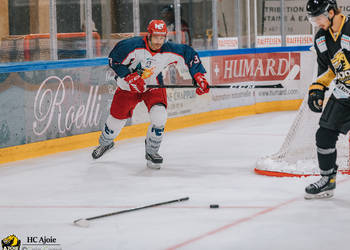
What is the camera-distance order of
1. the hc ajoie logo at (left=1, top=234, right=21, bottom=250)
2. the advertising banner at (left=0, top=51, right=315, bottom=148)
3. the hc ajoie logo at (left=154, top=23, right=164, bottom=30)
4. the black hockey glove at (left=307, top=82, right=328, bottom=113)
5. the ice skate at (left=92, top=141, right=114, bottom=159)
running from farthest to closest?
1. the advertising banner at (left=0, top=51, right=315, bottom=148)
2. the ice skate at (left=92, top=141, right=114, bottom=159)
3. the hc ajoie logo at (left=154, top=23, right=164, bottom=30)
4. the black hockey glove at (left=307, top=82, right=328, bottom=113)
5. the hc ajoie logo at (left=1, top=234, right=21, bottom=250)

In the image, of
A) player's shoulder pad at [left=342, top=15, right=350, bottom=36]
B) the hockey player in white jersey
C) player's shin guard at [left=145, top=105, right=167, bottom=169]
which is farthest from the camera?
player's shin guard at [left=145, top=105, right=167, bottom=169]

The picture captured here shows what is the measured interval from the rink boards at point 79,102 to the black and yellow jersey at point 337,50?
3.91 ft

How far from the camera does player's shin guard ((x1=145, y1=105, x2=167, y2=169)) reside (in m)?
5.64

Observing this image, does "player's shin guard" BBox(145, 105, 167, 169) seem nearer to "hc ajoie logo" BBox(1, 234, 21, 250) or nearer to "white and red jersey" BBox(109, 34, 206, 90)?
"white and red jersey" BBox(109, 34, 206, 90)

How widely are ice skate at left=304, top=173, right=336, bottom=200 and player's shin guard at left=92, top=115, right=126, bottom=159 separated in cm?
204

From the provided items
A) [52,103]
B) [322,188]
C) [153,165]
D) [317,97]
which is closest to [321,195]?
[322,188]

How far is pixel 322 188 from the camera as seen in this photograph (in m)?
4.34

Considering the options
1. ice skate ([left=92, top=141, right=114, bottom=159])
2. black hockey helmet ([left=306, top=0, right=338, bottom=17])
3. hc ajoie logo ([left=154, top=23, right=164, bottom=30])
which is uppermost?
black hockey helmet ([left=306, top=0, right=338, bottom=17])

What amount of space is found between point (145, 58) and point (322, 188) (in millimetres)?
1906

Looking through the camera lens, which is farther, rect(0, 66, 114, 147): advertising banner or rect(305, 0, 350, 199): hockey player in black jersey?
rect(0, 66, 114, 147): advertising banner

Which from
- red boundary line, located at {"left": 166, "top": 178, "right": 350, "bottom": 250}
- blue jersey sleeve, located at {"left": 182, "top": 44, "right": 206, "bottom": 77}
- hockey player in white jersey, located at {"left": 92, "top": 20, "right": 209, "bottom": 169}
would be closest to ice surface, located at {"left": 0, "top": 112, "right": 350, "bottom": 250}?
red boundary line, located at {"left": 166, "top": 178, "right": 350, "bottom": 250}

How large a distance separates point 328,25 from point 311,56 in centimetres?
600

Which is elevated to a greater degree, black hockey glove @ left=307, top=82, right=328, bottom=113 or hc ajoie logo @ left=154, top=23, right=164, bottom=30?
hc ajoie logo @ left=154, top=23, right=164, bottom=30

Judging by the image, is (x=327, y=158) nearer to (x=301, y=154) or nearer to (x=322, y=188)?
(x=322, y=188)
